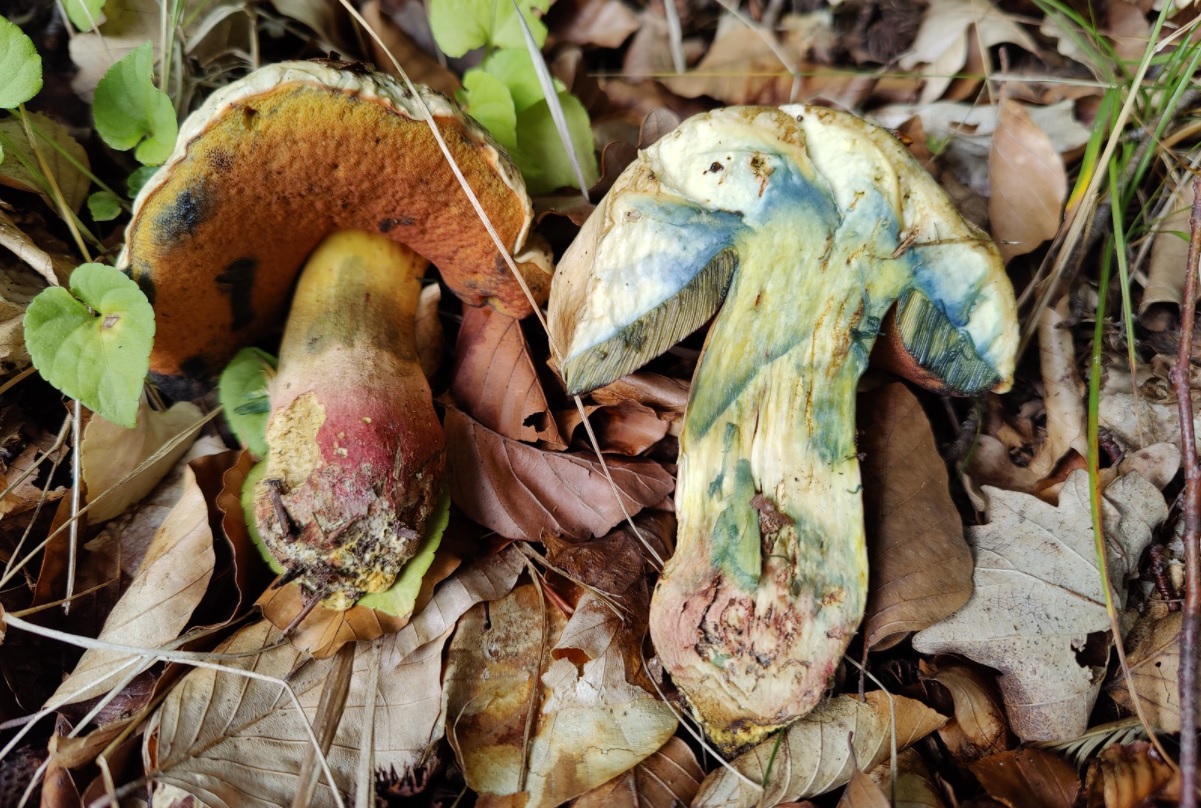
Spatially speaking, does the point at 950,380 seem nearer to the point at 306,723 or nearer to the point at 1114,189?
the point at 1114,189

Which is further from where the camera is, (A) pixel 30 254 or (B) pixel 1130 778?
(A) pixel 30 254

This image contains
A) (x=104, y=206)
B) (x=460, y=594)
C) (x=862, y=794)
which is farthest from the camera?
(x=104, y=206)

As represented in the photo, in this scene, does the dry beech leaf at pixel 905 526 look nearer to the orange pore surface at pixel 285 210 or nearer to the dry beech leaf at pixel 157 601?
the orange pore surface at pixel 285 210

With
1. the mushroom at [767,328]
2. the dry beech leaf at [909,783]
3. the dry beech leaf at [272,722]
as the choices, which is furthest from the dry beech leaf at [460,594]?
the dry beech leaf at [909,783]

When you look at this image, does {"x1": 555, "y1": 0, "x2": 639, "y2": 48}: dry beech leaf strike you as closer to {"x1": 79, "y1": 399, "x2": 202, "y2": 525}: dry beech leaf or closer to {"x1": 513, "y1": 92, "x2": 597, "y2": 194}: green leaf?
{"x1": 513, "y1": 92, "x2": 597, "y2": 194}: green leaf

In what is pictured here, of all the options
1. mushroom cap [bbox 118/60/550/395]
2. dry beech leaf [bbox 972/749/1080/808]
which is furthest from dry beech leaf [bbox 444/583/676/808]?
mushroom cap [bbox 118/60/550/395]

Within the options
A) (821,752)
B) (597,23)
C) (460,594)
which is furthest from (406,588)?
(597,23)

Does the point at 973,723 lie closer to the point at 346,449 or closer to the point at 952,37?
the point at 346,449
